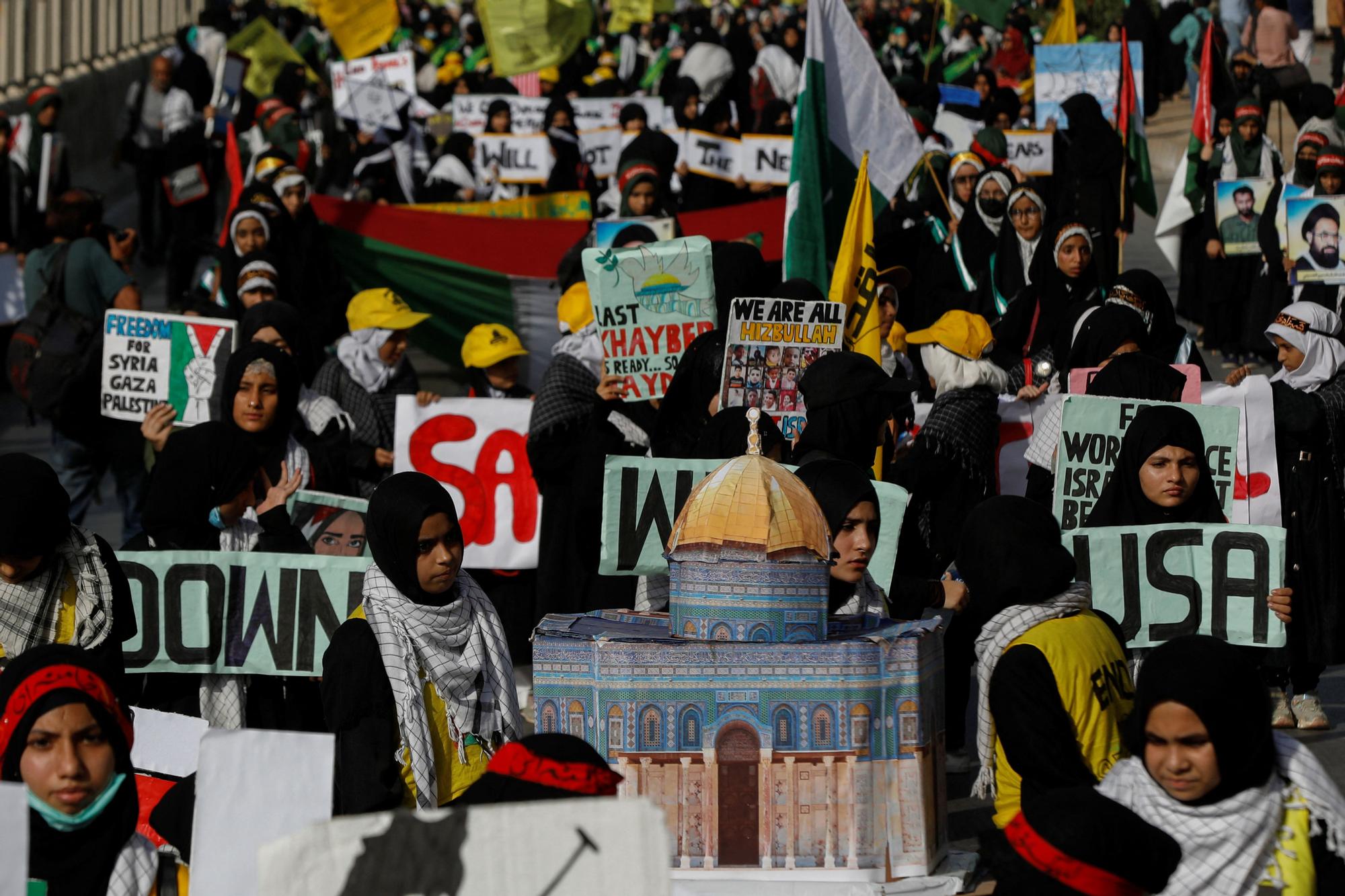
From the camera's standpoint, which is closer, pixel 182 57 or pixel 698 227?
pixel 698 227

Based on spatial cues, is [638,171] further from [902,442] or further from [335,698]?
[335,698]

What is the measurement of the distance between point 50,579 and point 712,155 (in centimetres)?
1178

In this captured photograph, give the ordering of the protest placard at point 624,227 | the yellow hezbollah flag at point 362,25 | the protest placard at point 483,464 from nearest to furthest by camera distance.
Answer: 1. the protest placard at point 483,464
2. the protest placard at point 624,227
3. the yellow hezbollah flag at point 362,25

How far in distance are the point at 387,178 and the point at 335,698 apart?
52.1 ft

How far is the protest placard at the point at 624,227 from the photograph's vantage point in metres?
10.7

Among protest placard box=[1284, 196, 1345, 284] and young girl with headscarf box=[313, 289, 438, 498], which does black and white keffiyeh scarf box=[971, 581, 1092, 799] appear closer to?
young girl with headscarf box=[313, 289, 438, 498]

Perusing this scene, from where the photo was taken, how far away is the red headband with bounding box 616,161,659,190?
11.2 metres

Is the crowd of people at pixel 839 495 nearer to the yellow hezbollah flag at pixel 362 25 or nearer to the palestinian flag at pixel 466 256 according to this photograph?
the palestinian flag at pixel 466 256

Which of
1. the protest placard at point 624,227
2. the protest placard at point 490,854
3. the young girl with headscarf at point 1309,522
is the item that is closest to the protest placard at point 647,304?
the young girl with headscarf at point 1309,522

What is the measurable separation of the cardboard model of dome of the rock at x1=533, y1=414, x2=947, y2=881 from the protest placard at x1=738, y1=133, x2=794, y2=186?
37.5 ft

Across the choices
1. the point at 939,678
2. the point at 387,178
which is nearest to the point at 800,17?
the point at 387,178

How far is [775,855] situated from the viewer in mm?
4754

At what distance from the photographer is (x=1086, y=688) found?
449 centimetres

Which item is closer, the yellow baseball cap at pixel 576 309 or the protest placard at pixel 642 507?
the protest placard at pixel 642 507
